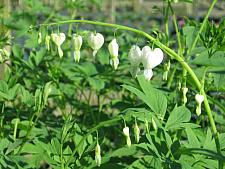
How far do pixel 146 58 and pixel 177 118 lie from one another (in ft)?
0.69

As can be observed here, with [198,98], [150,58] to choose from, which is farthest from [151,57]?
[198,98]

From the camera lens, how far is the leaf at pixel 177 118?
1.59 m

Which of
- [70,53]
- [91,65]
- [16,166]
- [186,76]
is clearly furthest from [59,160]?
[70,53]

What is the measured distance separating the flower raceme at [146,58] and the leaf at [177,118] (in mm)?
153

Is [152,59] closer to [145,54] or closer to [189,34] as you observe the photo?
[145,54]

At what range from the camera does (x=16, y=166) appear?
180cm

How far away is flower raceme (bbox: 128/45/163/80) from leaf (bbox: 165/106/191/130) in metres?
0.15

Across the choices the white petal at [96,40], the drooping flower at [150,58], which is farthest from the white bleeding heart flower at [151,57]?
the white petal at [96,40]

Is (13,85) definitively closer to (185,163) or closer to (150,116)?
(150,116)

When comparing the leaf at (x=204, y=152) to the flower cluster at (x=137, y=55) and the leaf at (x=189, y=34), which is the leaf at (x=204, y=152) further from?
the leaf at (x=189, y=34)

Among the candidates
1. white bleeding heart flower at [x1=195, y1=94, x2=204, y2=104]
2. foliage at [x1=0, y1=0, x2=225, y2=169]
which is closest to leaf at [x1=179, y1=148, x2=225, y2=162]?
foliage at [x1=0, y1=0, x2=225, y2=169]

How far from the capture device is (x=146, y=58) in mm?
1676

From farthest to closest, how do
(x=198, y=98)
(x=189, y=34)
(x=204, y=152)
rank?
(x=189, y=34) < (x=198, y=98) < (x=204, y=152)

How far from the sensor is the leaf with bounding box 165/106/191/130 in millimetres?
1589
